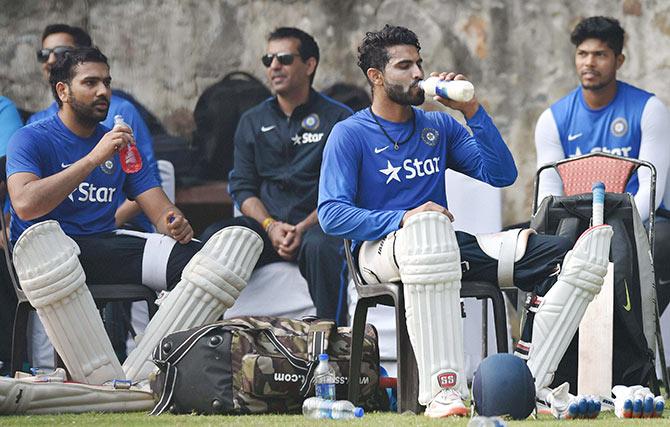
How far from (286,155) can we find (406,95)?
1.84 meters

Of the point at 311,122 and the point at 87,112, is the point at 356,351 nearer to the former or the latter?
the point at 87,112

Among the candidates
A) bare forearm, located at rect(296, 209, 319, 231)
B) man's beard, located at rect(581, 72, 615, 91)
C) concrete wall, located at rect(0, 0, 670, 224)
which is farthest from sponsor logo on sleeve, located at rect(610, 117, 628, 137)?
bare forearm, located at rect(296, 209, 319, 231)

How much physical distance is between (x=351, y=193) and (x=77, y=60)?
5.30 ft

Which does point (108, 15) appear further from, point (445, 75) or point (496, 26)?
point (445, 75)

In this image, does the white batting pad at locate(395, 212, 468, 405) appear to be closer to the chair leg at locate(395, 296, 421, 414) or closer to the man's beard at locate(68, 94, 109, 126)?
the chair leg at locate(395, 296, 421, 414)

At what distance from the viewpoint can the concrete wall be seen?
24.9ft

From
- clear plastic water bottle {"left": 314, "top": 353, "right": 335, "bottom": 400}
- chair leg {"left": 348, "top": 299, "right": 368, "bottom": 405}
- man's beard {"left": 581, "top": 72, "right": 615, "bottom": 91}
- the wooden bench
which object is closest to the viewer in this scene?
clear plastic water bottle {"left": 314, "top": 353, "right": 335, "bottom": 400}

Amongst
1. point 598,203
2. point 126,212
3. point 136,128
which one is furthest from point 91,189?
point 598,203

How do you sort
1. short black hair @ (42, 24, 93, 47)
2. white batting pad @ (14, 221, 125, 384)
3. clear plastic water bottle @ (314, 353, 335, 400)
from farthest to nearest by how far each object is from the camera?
short black hair @ (42, 24, 93, 47)
white batting pad @ (14, 221, 125, 384)
clear plastic water bottle @ (314, 353, 335, 400)

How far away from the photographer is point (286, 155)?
6.89 meters

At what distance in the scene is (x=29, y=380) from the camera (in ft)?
16.0

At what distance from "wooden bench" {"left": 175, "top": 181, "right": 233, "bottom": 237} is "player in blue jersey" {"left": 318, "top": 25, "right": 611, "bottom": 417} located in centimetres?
268

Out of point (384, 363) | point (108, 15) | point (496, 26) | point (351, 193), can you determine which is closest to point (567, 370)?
point (351, 193)

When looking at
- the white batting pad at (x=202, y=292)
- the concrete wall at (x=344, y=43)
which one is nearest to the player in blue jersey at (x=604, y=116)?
the concrete wall at (x=344, y=43)
